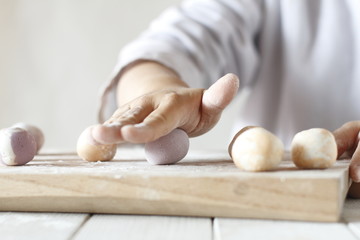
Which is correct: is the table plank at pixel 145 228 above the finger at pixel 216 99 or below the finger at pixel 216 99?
below

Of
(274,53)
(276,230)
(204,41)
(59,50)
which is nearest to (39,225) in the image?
(276,230)

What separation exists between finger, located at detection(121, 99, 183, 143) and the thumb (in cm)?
3

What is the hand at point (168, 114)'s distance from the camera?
0.46m

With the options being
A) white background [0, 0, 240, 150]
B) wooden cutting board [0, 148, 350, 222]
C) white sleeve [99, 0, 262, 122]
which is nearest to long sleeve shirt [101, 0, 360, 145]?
white sleeve [99, 0, 262, 122]

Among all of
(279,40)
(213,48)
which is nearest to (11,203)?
(213,48)

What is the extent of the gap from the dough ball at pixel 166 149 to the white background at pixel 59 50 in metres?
1.24

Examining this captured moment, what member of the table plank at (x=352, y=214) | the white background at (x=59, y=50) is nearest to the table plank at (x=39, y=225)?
the table plank at (x=352, y=214)

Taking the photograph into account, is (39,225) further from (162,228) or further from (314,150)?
(314,150)

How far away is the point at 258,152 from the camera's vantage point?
46cm

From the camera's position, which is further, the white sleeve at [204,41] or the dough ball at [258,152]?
the white sleeve at [204,41]

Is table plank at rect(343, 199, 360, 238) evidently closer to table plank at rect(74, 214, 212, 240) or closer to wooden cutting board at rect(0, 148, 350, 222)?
wooden cutting board at rect(0, 148, 350, 222)

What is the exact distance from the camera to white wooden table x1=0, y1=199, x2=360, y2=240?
1.30ft

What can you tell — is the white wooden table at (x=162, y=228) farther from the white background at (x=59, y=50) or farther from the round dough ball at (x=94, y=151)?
the white background at (x=59, y=50)

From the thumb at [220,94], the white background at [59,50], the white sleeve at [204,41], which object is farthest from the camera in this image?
the white background at [59,50]
